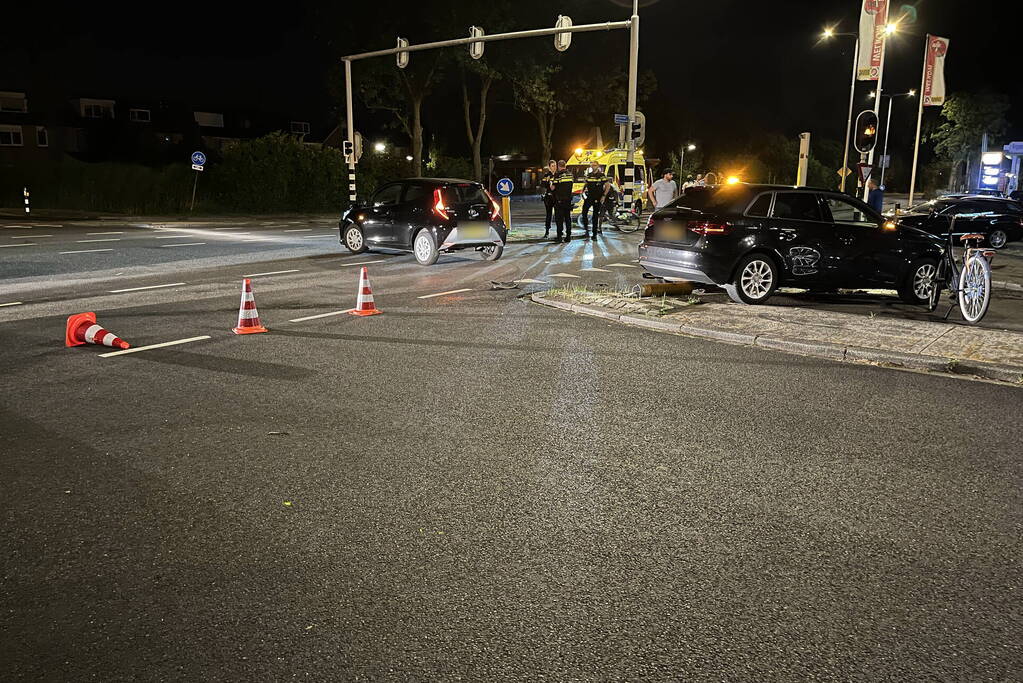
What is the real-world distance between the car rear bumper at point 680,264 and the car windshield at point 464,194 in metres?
5.24

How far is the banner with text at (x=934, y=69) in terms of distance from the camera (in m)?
31.7

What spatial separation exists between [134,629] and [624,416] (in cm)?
366

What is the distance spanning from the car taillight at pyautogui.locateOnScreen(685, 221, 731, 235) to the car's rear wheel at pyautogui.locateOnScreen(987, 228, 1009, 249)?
16704mm

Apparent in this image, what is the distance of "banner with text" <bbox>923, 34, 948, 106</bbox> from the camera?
3167 cm

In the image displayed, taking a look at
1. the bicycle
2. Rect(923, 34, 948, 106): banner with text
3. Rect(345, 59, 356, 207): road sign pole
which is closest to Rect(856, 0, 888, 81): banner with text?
Rect(923, 34, 948, 106): banner with text

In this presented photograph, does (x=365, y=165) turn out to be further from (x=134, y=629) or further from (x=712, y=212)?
(x=134, y=629)

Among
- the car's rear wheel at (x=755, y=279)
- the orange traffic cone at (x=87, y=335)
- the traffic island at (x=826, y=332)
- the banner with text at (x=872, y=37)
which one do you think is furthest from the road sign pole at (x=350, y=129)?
the orange traffic cone at (x=87, y=335)

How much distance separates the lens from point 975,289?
32.0 ft

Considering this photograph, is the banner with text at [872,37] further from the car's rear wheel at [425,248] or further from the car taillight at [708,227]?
the car taillight at [708,227]

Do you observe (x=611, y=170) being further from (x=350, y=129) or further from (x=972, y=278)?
(x=972, y=278)

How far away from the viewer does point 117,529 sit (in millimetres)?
3990

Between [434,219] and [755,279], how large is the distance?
694cm

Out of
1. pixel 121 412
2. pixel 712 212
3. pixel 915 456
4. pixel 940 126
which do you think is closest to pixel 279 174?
pixel 712 212

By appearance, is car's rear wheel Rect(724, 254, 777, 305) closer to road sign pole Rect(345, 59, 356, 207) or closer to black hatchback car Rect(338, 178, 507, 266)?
black hatchback car Rect(338, 178, 507, 266)
